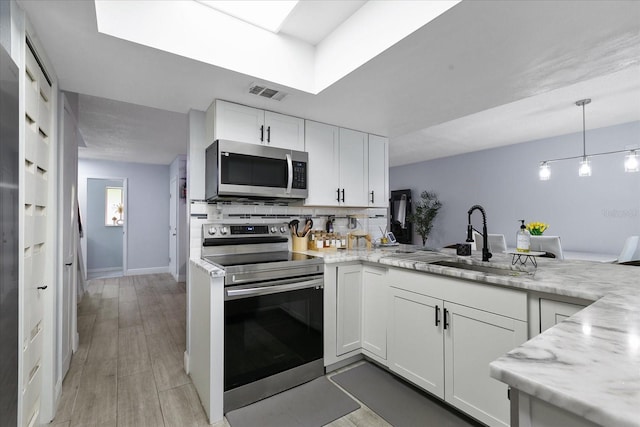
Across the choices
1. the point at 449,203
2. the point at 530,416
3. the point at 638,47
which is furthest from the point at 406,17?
the point at 449,203

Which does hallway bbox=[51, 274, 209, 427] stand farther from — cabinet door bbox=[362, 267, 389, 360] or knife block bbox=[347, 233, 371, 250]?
knife block bbox=[347, 233, 371, 250]

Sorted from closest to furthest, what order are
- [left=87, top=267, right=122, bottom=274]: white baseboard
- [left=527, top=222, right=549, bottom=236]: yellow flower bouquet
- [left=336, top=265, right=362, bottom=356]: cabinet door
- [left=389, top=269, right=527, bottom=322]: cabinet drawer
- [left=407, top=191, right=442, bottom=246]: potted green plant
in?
[left=389, top=269, right=527, bottom=322]: cabinet drawer, [left=336, top=265, right=362, bottom=356]: cabinet door, [left=527, top=222, right=549, bottom=236]: yellow flower bouquet, [left=87, top=267, right=122, bottom=274]: white baseboard, [left=407, top=191, right=442, bottom=246]: potted green plant

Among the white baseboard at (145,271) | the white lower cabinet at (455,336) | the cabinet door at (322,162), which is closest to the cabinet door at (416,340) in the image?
the white lower cabinet at (455,336)

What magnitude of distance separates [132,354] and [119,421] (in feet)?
3.39

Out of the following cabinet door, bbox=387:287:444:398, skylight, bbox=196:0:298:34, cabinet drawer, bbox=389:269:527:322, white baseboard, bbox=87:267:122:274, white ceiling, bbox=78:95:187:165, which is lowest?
white baseboard, bbox=87:267:122:274

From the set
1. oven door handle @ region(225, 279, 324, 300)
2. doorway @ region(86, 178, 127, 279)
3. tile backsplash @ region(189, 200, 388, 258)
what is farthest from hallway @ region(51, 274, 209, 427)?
doorway @ region(86, 178, 127, 279)

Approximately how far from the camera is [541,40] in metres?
1.56

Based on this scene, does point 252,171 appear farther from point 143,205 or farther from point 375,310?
point 143,205

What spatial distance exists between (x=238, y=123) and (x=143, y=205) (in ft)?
16.6

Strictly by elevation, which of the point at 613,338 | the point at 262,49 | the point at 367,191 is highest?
the point at 262,49

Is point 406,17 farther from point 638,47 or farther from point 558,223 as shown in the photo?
point 558,223

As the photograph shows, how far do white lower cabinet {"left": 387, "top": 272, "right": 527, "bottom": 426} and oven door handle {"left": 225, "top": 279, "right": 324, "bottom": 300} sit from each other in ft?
1.88

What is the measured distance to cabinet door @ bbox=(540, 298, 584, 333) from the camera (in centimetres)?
134

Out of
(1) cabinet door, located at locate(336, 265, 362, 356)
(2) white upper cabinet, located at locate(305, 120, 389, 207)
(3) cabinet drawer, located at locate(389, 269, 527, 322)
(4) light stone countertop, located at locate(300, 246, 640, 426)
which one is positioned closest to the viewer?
(4) light stone countertop, located at locate(300, 246, 640, 426)
